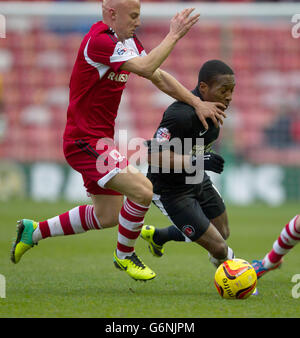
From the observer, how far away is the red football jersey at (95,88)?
17.0 ft

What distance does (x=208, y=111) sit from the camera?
536 cm

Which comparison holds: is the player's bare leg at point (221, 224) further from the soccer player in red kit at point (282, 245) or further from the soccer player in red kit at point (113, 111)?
the soccer player in red kit at point (113, 111)

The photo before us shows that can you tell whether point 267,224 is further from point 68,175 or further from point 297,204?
point 68,175

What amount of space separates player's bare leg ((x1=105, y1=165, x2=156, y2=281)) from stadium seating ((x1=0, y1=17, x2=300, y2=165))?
10.3m

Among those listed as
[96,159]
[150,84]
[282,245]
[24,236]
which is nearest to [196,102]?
[96,159]

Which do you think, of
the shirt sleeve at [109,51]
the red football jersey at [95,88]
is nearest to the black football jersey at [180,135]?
the red football jersey at [95,88]

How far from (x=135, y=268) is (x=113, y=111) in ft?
4.22

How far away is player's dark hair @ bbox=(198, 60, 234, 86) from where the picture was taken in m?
5.45

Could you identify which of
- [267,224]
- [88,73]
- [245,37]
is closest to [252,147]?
[245,37]

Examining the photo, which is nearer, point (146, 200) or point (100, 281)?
point (146, 200)

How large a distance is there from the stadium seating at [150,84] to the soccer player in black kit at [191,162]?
984 cm

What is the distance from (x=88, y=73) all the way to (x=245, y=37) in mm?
12241

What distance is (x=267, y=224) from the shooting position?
11.0m

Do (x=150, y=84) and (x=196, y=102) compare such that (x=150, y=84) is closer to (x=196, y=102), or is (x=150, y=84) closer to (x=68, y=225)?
(x=68, y=225)
